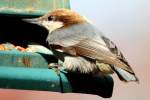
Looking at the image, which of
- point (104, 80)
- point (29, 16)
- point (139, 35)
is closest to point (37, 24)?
point (29, 16)

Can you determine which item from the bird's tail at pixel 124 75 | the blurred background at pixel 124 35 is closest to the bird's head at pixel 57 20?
the bird's tail at pixel 124 75

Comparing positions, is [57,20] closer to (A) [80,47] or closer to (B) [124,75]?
(A) [80,47]

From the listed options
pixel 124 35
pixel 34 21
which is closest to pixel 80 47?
pixel 34 21

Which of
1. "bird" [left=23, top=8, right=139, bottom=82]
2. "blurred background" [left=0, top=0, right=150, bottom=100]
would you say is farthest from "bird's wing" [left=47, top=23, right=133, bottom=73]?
"blurred background" [left=0, top=0, right=150, bottom=100]

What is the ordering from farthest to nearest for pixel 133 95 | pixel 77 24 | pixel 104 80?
pixel 133 95 < pixel 77 24 < pixel 104 80

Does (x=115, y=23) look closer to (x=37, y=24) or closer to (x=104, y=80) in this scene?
(x=37, y=24)

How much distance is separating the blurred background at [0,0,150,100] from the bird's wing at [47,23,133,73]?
31.8 inches

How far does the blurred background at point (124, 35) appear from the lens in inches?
66.8

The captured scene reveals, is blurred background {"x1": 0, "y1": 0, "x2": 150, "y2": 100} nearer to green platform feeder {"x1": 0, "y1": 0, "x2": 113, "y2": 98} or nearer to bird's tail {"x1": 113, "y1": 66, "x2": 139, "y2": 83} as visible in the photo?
green platform feeder {"x1": 0, "y1": 0, "x2": 113, "y2": 98}

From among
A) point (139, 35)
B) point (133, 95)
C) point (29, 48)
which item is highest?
point (29, 48)

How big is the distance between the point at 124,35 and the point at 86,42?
938mm

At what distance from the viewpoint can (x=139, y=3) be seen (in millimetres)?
1803

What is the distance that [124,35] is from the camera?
5.77ft

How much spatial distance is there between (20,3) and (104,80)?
12.8 inches
